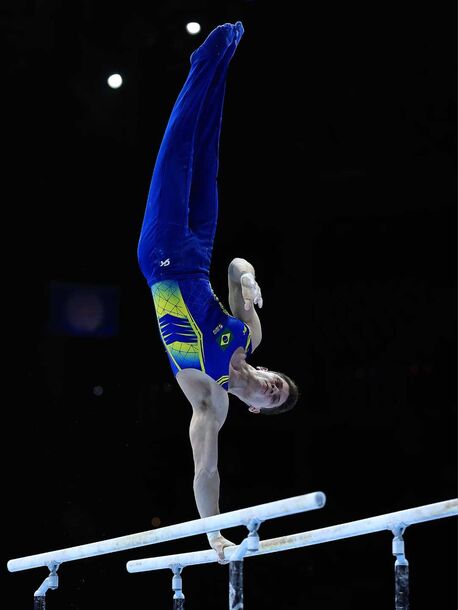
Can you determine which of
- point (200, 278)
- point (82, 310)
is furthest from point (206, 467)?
point (82, 310)

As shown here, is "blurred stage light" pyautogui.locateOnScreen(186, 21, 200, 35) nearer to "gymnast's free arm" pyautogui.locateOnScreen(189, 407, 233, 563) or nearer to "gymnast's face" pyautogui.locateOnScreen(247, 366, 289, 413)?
"gymnast's face" pyautogui.locateOnScreen(247, 366, 289, 413)

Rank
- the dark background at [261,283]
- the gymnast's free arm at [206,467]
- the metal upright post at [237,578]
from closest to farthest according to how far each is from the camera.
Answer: the metal upright post at [237,578] → the gymnast's free arm at [206,467] → the dark background at [261,283]

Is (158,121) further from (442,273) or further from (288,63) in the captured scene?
(442,273)

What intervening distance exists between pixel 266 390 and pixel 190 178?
4.23 feet

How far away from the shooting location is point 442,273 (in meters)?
9.88

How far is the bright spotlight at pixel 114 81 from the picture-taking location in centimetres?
902

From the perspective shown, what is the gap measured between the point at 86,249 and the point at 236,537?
298 cm

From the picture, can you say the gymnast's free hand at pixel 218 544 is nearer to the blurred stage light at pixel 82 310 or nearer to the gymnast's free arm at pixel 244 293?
the gymnast's free arm at pixel 244 293

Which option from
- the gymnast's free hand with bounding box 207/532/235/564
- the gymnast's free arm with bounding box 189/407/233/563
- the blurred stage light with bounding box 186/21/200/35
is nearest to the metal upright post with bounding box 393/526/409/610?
the gymnast's free hand with bounding box 207/532/235/564

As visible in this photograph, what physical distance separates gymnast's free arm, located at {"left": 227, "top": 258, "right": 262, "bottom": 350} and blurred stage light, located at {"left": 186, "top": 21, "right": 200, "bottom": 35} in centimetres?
427

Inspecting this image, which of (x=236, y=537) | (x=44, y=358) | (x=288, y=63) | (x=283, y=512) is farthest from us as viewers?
(x=288, y=63)

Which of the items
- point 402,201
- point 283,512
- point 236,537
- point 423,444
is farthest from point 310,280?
point 283,512

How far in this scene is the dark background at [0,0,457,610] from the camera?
8477 millimetres

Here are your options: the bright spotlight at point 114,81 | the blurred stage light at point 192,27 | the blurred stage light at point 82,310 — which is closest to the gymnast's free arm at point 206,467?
the blurred stage light at point 82,310
